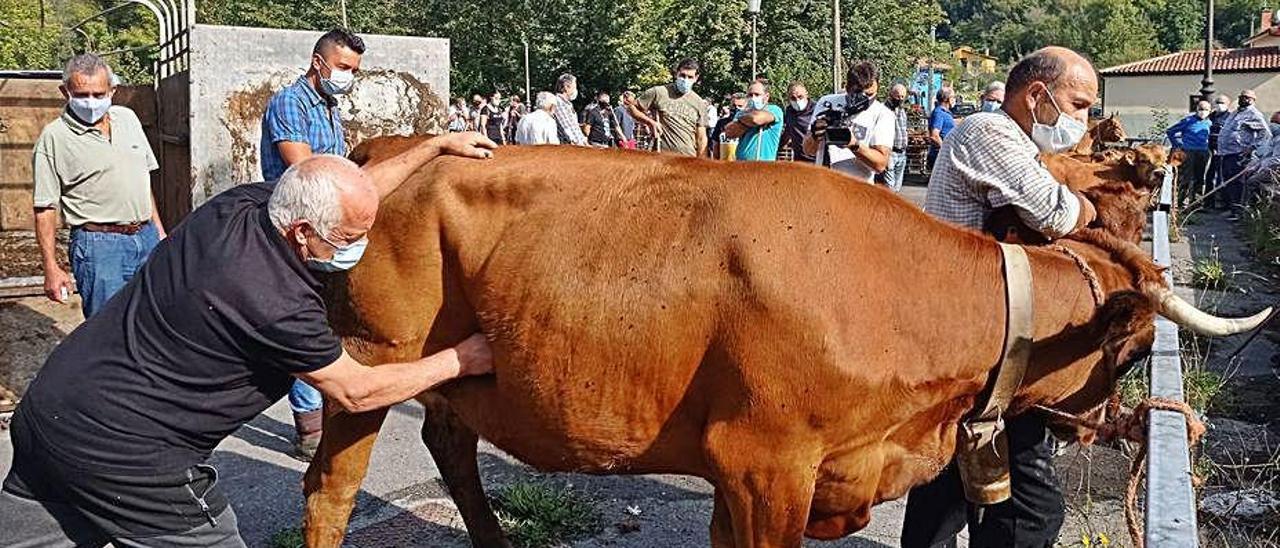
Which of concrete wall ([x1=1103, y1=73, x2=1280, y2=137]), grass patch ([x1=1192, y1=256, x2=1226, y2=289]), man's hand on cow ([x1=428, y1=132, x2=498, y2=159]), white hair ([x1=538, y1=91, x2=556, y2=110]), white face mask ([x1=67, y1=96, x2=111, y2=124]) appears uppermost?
concrete wall ([x1=1103, y1=73, x2=1280, y2=137])

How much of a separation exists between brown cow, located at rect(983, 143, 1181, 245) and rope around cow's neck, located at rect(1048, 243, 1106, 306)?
286 millimetres

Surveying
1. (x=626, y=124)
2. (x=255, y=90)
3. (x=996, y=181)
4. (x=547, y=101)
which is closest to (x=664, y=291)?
(x=996, y=181)

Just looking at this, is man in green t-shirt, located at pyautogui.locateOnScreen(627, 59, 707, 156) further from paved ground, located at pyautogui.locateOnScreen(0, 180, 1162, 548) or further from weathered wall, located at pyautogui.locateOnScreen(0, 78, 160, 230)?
paved ground, located at pyautogui.locateOnScreen(0, 180, 1162, 548)

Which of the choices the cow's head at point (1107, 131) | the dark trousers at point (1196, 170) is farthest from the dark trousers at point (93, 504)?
the dark trousers at point (1196, 170)

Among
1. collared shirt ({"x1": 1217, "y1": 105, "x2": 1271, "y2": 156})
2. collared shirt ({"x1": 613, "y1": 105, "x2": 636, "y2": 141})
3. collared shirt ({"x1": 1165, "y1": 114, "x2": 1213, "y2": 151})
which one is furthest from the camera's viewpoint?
collared shirt ({"x1": 1165, "y1": 114, "x2": 1213, "y2": 151})

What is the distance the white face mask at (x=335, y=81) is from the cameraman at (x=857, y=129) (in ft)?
10.4

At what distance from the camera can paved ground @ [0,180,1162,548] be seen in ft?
15.4

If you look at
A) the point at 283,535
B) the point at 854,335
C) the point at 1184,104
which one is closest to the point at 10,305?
the point at 283,535

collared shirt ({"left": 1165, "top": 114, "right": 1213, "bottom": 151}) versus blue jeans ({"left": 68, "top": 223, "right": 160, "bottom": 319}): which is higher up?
collared shirt ({"left": 1165, "top": 114, "right": 1213, "bottom": 151})

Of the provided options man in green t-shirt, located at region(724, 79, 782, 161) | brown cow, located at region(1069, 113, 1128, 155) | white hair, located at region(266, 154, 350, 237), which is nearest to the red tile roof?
man in green t-shirt, located at region(724, 79, 782, 161)

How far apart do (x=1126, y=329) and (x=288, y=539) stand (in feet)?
11.0

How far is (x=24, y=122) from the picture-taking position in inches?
377

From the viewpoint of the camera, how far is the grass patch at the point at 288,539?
4509mm

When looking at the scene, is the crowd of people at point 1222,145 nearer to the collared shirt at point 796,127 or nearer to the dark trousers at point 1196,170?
the dark trousers at point 1196,170
